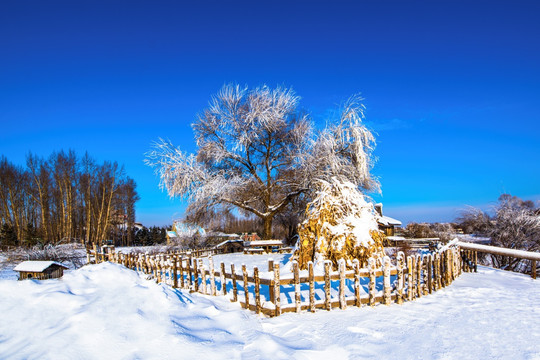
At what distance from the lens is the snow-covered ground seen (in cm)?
376

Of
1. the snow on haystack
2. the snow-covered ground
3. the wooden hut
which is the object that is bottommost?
the wooden hut

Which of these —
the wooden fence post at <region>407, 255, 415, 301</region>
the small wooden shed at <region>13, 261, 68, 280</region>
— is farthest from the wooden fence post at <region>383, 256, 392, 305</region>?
the small wooden shed at <region>13, 261, 68, 280</region>

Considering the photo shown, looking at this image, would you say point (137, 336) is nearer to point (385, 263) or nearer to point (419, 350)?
point (419, 350)

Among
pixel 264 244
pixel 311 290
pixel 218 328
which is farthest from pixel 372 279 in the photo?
pixel 264 244

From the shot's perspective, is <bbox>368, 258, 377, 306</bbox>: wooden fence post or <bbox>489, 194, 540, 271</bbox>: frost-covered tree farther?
<bbox>489, 194, 540, 271</bbox>: frost-covered tree

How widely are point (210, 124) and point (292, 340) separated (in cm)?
1630

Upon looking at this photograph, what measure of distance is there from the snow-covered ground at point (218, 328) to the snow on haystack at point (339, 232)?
8.82 ft

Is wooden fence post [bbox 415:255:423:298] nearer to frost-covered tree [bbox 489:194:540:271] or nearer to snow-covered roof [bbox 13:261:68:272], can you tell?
snow-covered roof [bbox 13:261:68:272]

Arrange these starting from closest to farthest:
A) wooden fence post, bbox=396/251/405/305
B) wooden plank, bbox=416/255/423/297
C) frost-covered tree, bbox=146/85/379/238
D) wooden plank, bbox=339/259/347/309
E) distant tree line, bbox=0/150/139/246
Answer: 1. wooden plank, bbox=339/259/347/309
2. wooden fence post, bbox=396/251/405/305
3. wooden plank, bbox=416/255/423/297
4. frost-covered tree, bbox=146/85/379/238
5. distant tree line, bbox=0/150/139/246

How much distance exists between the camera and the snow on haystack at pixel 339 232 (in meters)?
9.06

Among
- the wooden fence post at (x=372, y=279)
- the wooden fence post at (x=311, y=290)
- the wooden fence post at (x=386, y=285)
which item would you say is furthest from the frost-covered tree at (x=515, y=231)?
the wooden fence post at (x=311, y=290)

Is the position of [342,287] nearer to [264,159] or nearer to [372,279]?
[372,279]

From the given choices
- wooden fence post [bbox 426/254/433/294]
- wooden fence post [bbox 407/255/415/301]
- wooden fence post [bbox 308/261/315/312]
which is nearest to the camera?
wooden fence post [bbox 308/261/315/312]

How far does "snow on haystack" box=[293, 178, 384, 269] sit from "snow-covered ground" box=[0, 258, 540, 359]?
2.69 meters
